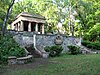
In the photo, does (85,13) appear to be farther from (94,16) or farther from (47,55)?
(47,55)

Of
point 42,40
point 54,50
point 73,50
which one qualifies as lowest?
point 73,50

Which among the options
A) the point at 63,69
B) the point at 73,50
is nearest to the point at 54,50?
the point at 73,50

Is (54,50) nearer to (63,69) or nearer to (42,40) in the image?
(42,40)

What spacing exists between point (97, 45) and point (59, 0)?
1123cm

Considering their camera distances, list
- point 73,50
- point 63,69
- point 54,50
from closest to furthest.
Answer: point 63,69 → point 54,50 → point 73,50

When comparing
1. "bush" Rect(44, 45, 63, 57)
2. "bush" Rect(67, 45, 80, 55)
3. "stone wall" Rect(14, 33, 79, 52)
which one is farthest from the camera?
"bush" Rect(67, 45, 80, 55)

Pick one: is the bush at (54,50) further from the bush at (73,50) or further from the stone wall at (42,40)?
the bush at (73,50)

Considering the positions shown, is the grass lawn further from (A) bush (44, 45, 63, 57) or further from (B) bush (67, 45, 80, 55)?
(B) bush (67, 45, 80, 55)

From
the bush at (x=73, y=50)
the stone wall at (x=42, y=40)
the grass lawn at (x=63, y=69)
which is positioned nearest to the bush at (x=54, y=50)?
the stone wall at (x=42, y=40)

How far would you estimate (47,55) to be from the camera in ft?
48.5

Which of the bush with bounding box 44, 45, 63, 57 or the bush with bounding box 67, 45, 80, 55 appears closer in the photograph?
the bush with bounding box 44, 45, 63, 57

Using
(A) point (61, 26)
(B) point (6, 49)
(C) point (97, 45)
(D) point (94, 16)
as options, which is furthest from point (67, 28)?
(B) point (6, 49)

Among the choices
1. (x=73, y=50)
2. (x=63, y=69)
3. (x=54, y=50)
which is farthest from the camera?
(x=73, y=50)

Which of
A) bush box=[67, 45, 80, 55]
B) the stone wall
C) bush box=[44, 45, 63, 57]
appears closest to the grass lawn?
bush box=[44, 45, 63, 57]
